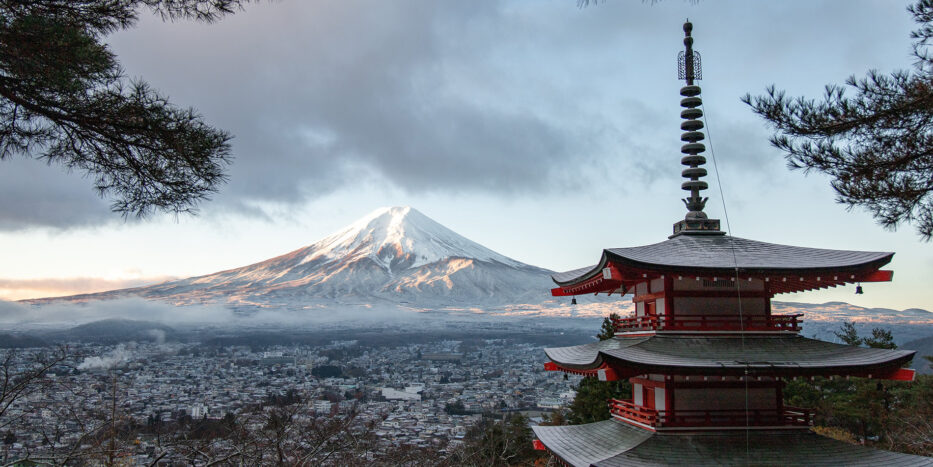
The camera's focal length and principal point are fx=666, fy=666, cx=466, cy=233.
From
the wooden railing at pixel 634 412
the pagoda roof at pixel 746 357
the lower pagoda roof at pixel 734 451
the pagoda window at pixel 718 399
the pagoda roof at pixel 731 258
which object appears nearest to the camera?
the lower pagoda roof at pixel 734 451

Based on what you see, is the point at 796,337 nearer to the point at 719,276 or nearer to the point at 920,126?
the point at 719,276

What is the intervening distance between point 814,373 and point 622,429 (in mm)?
3190

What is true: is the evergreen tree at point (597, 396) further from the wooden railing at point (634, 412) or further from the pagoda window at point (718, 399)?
the pagoda window at point (718, 399)

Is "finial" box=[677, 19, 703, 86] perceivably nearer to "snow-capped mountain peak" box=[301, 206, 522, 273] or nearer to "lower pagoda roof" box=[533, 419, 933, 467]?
"lower pagoda roof" box=[533, 419, 933, 467]

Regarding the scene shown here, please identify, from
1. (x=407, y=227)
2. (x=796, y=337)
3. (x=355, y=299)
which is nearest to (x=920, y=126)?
(x=796, y=337)

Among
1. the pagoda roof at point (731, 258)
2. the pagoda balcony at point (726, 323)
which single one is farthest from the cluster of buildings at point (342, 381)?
the pagoda balcony at point (726, 323)

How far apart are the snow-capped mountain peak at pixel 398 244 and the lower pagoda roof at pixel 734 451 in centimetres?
10136

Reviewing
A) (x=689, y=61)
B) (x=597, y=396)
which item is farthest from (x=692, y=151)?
(x=597, y=396)

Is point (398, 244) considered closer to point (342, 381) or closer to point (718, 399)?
point (342, 381)

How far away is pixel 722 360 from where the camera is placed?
973 centimetres

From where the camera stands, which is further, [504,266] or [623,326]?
[504,266]

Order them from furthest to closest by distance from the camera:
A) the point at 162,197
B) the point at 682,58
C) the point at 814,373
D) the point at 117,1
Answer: the point at 682,58, the point at 814,373, the point at 162,197, the point at 117,1

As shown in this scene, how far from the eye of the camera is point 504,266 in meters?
112

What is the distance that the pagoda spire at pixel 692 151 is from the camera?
12.1 m
